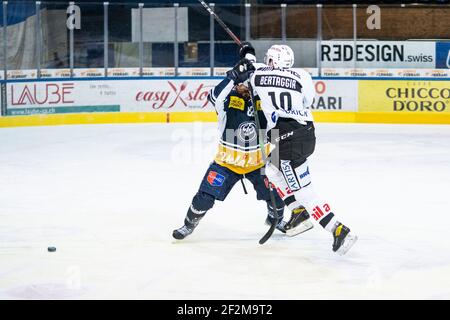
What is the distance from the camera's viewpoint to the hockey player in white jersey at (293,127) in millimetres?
6551

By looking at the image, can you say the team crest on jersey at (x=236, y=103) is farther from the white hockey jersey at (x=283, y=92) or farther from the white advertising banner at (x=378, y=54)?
the white advertising banner at (x=378, y=54)

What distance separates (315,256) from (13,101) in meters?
9.61

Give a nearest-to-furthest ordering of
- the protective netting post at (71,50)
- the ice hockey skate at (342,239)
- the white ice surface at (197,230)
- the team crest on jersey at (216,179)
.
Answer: the white ice surface at (197,230) < the ice hockey skate at (342,239) < the team crest on jersey at (216,179) < the protective netting post at (71,50)

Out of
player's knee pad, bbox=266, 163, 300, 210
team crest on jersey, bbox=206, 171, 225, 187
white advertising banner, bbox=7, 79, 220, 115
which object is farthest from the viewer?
white advertising banner, bbox=7, 79, 220, 115

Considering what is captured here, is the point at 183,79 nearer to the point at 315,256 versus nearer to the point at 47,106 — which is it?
the point at 47,106

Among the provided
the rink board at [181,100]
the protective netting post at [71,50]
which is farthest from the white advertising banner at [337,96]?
the protective netting post at [71,50]

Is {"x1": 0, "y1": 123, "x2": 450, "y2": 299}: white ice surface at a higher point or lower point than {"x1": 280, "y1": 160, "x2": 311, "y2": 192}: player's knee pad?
lower

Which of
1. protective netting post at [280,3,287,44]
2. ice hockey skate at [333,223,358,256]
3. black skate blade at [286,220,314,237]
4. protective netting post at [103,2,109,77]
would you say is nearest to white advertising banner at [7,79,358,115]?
protective netting post at [103,2,109,77]

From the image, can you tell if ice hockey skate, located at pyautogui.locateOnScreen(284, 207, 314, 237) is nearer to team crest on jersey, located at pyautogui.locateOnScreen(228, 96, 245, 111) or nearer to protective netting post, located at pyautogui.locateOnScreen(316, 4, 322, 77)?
team crest on jersey, located at pyautogui.locateOnScreen(228, 96, 245, 111)

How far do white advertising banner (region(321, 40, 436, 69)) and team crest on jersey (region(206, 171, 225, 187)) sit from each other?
32.7 feet

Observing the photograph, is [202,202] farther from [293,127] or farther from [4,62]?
[4,62]

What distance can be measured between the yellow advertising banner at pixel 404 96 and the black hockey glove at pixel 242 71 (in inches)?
379

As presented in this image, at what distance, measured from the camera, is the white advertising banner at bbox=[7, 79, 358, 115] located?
16000 millimetres
